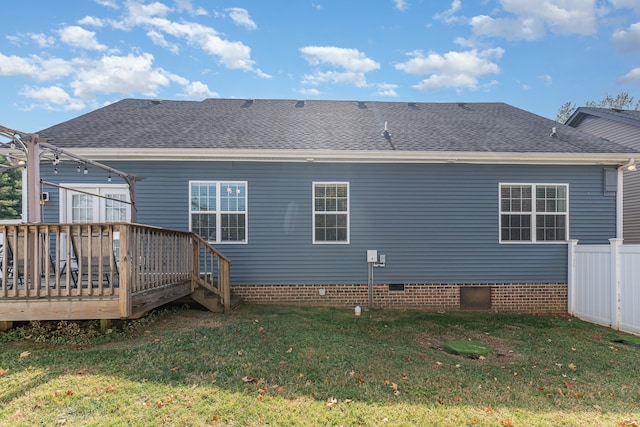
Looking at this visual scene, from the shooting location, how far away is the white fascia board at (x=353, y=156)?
24.7ft

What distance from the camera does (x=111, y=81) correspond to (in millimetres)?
25094

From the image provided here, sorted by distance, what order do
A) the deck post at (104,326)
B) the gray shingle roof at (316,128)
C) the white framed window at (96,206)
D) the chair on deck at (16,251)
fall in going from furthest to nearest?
the gray shingle roof at (316,128) → the white framed window at (96,206) → the deck post at (104,326) → the chair on deck at (16,251)

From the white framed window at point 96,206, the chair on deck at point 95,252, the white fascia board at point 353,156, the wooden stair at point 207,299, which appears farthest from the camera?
the white framed window at point 96,206

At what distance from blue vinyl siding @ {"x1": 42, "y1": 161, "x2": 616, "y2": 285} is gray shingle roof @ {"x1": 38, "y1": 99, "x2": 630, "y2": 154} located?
0.47 meters

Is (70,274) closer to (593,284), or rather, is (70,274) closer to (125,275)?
(125,275)

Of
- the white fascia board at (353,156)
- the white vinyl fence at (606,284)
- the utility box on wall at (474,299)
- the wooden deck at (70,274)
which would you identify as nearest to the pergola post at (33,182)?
the wooden deck at (70,274)

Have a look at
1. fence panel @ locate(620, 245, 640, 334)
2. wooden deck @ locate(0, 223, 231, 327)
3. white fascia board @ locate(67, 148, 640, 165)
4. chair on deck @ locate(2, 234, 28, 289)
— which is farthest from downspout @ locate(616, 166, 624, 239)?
chair on deck @ locate(2, 234, 28, 289)

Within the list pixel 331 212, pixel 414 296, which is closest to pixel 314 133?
pixel 331 212

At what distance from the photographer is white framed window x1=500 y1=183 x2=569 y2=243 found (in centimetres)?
828

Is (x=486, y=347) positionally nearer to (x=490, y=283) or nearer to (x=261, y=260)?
(x=490, y=283)

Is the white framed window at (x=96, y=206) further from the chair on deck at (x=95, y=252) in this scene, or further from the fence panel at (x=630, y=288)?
the fence panel at (x=630, y=288)

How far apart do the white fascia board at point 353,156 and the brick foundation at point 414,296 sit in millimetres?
2857

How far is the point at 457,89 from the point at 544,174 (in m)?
21.3

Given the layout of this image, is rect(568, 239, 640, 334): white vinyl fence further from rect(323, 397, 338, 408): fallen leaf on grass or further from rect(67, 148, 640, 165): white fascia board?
rect(323, 397, 338, 408): fallen leaf on grass
